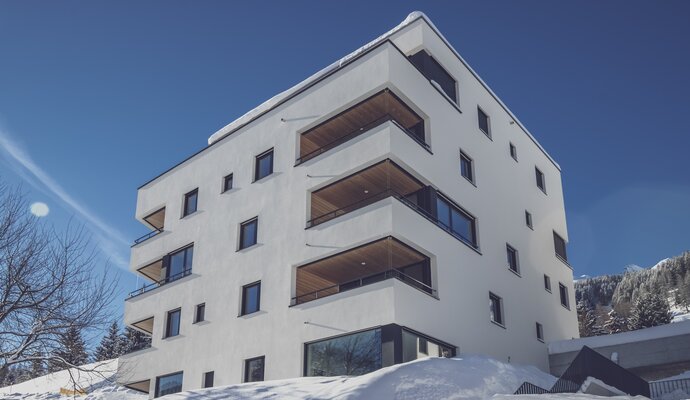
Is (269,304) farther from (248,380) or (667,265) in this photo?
(667,265)

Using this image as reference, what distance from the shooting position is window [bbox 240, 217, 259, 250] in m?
27.9

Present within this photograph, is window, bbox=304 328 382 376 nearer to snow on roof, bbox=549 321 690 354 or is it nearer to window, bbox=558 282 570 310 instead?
snow on roof, bbox=549 321 690 354

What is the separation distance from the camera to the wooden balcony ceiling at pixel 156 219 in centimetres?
3438

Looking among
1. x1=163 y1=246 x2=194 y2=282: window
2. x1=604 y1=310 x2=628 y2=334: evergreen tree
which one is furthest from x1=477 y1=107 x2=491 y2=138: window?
x1=604 y1=310 x2=628 y2=334: evergreen tree

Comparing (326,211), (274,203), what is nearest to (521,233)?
(326,211)

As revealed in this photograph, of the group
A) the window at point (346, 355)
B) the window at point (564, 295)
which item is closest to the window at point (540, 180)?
the window at point (564, 295)

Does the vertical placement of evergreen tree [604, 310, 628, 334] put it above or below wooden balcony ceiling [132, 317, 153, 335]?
above

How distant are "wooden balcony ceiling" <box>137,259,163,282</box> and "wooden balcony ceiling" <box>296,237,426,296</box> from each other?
975cm

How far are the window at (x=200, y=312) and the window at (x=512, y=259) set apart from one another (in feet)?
42.2

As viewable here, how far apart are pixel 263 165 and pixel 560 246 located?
52.7ft

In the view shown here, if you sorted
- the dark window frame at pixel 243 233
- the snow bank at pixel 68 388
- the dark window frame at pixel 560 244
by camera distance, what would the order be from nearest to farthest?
the dark window frame at pixel 243 233
the dark window frame at pixel 560 244
the snow bank at pixel 68 388

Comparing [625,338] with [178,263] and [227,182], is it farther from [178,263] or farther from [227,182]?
[178,263]

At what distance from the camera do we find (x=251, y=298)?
88.0 ft

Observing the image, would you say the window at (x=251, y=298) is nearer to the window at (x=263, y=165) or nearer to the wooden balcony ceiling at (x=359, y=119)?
the window at (x=263, y=165)
